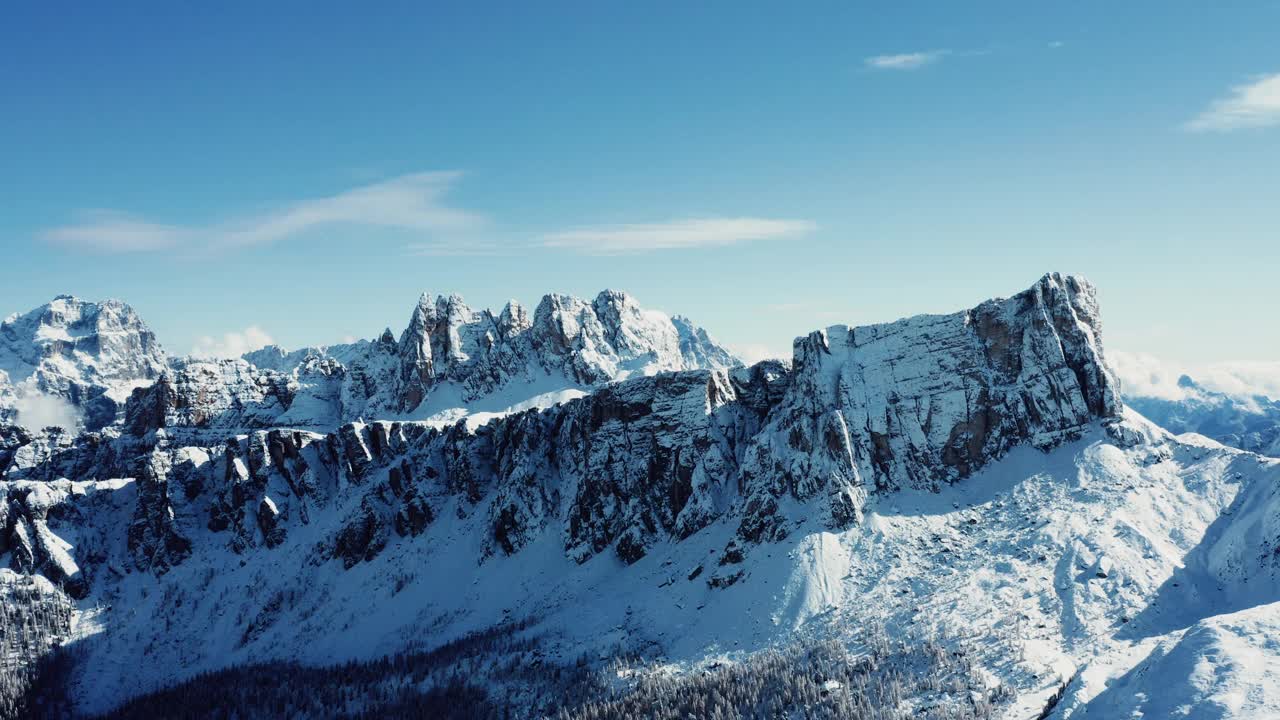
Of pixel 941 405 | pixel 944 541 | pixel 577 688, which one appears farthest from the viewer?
pixel 941 405

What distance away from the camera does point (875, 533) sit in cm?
16025

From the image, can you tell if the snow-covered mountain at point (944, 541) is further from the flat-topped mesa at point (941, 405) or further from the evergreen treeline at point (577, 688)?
the evergreen treeline at point (577, 688)

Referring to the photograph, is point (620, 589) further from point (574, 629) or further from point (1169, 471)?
point (1169, 471)

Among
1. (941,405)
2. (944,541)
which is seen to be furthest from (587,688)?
(941,405)

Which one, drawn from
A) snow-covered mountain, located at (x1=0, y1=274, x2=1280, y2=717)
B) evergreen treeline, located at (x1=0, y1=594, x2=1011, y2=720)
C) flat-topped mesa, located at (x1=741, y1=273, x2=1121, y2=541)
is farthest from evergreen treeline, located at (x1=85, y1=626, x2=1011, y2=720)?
flat-topped mesa, located at (x1=741, y1=273, x2=1121, y2=541)

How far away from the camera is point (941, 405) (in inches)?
6806

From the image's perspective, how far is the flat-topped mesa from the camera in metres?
166

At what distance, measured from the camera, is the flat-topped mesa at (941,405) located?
166 m

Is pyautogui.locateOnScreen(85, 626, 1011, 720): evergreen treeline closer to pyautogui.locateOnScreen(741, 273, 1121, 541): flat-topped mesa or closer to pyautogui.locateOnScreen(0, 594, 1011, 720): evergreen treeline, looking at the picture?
pyautogui.locateOnScreen(0, 594, 1011, 720): evergreen treeline

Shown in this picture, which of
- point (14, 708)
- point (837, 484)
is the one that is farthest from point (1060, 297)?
point (14, 708)

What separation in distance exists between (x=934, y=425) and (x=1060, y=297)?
118 ft

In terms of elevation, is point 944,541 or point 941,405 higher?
point 941,405

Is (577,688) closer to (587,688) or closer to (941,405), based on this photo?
(587,688)

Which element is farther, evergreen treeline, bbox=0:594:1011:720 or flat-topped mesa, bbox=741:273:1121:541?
flat-topped mesa, bbox=741:273:1121:541
